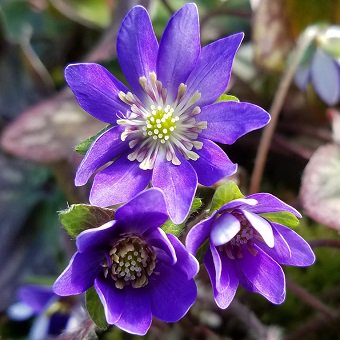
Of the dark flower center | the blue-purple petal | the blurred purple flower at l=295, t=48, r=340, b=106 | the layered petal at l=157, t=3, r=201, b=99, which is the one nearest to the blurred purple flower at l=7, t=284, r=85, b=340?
the blue-purple petal

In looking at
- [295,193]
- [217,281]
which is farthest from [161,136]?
[295,193]

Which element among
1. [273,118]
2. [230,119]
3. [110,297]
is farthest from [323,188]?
[110,297]

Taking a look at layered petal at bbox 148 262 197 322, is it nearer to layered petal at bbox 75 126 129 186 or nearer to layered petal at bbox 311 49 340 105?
layered petal at bbox 75 126 129 186

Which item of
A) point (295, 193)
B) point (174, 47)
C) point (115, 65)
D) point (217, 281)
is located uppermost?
point (174, 47)

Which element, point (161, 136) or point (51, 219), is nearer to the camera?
point (161, 136)

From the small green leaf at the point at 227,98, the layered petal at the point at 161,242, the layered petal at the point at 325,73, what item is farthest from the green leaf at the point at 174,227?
the layered petal at the point at 325,73

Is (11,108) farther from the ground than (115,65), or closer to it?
closer to it

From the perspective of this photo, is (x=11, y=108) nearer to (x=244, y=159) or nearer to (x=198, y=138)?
(x=244, y=159)
